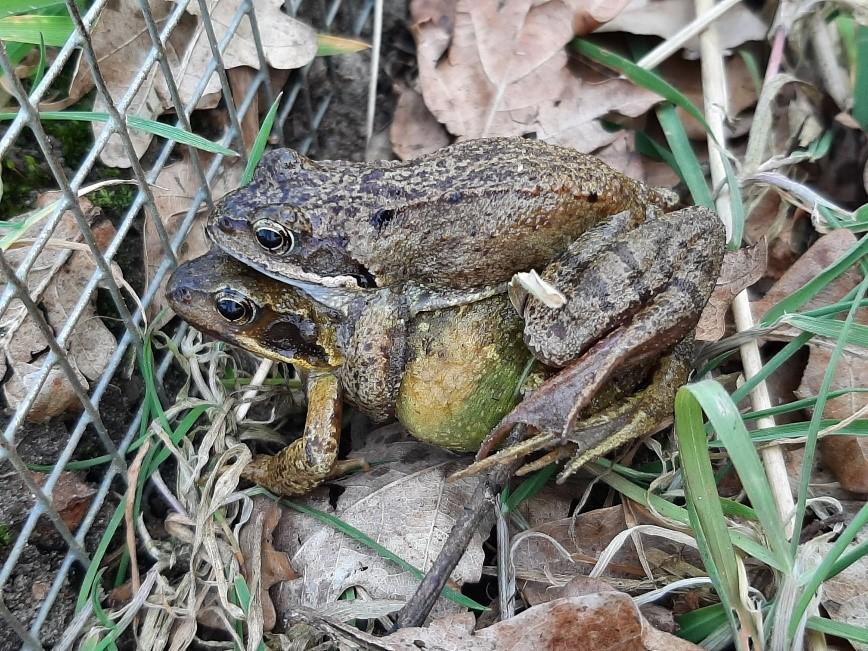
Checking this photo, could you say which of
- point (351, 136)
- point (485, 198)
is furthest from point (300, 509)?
point (351, 136)

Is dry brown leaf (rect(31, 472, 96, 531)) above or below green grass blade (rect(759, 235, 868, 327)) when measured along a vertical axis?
below

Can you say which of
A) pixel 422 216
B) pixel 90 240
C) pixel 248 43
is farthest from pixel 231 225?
pixel 248 43

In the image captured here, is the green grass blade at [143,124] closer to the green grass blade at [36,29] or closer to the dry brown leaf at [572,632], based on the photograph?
the green grass blade at [36,29]

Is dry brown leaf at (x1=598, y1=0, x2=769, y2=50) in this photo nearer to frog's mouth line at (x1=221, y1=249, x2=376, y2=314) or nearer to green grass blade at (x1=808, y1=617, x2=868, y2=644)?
frog's mouth line at (x1=221, y1=249, x2=376, y2=314)

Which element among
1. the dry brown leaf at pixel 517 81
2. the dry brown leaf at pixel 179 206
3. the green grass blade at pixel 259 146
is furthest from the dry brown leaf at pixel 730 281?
the dry brown leaf at pixel 179 206

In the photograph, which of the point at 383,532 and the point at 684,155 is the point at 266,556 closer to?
the point at 383,532

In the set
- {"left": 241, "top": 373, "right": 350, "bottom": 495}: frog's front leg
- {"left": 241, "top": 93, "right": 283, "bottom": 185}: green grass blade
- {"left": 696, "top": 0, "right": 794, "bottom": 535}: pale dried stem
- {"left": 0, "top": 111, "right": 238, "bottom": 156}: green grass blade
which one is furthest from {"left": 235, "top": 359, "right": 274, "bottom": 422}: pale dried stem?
{"left": 696, "top": 0, "right": 794, "bottom": 535}: pale dried stem
